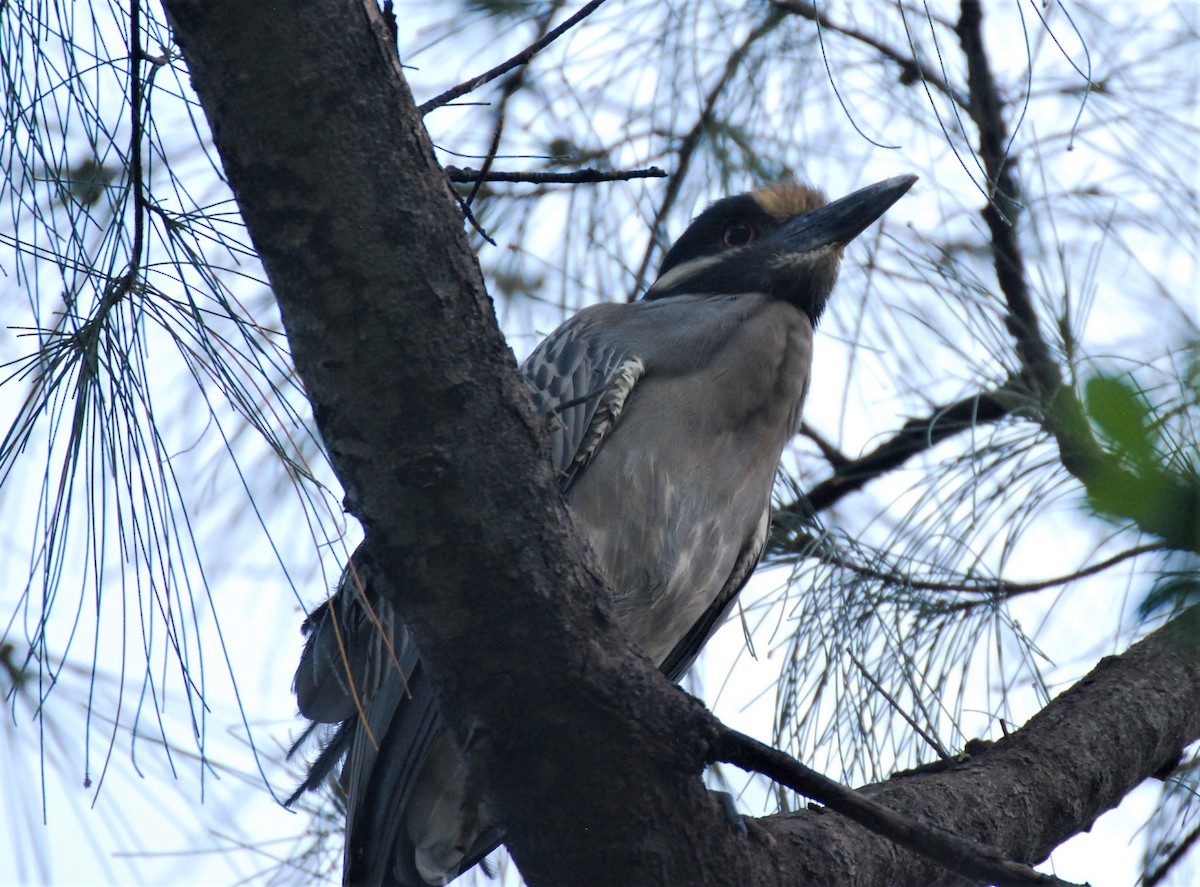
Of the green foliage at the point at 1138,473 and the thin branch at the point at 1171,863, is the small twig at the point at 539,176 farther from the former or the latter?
the thin branch at the point at 1171,863

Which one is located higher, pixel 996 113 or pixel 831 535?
pixel 996 113

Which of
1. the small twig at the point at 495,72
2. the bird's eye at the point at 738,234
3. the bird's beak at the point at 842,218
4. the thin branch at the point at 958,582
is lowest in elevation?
the thin branch at the point at 958,582

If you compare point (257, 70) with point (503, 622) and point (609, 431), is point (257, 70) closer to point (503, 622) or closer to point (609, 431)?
point (503, 622)

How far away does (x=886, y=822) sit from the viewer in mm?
1786

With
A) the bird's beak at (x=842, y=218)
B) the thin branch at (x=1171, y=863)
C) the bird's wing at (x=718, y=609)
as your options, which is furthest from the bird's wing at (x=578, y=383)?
the thin branch at (x=1171, y=863)

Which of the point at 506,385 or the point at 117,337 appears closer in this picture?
the point at 506,385

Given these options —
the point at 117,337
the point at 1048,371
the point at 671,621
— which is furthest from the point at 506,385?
the point at 1048,371

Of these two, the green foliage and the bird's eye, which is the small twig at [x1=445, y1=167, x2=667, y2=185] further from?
the bird's eye

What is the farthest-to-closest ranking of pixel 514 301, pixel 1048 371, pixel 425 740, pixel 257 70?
1. pixel 514 301
2. pixel 1048 371
3. pixel 425 740
4. pixel 257 70

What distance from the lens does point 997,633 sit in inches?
117

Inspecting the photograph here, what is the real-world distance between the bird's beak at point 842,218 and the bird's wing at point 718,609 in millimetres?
820

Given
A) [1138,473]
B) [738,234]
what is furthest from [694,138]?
[1138,473]

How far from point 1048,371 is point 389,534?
178 cm

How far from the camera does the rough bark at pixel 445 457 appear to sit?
163 cm
